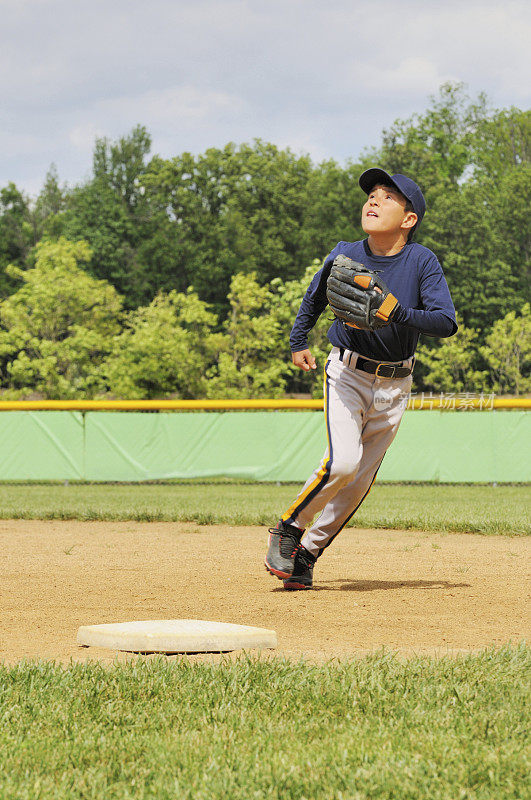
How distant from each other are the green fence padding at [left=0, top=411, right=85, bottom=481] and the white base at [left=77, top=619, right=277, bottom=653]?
1422 centimetres

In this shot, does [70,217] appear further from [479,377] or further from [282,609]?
[282,609]

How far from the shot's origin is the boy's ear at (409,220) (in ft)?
16.6

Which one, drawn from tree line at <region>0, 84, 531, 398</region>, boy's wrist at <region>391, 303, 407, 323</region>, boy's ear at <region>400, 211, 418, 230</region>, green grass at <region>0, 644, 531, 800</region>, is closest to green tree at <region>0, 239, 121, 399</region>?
tree line at <region>0, 84, 531, 398</region>

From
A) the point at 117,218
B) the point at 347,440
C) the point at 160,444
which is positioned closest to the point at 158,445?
the point at 160,444

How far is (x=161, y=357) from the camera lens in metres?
39.3

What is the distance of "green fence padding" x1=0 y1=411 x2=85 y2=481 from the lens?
57.8ft

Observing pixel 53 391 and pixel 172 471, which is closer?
pixel 172 471

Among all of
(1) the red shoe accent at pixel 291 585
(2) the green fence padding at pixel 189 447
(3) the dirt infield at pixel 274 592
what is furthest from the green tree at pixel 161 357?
(1) the red shoe accent at pixel 291 585

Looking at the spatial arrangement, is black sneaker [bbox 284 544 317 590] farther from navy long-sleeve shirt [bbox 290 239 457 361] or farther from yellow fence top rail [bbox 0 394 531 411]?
yellow fence top rail [bbox 0 394 531 411]

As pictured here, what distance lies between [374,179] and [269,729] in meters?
3.42

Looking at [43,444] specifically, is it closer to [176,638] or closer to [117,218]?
[176,638]

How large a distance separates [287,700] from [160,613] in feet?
5.53

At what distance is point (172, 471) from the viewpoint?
17.7 metres

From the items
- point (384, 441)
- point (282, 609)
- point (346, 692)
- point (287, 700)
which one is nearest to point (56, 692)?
point (287, 700)
